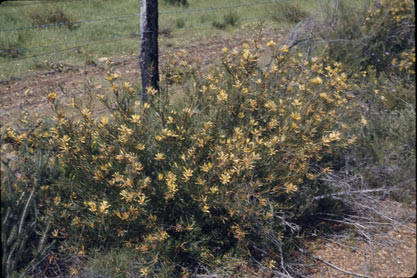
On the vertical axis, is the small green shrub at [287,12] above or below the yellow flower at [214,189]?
above

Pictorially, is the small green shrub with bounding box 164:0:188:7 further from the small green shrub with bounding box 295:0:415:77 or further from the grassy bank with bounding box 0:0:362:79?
the small green shrub with bounding box 295:0:415:77

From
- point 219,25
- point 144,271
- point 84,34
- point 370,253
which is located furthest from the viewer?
point 219,25

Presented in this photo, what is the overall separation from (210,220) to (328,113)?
1.40 meters

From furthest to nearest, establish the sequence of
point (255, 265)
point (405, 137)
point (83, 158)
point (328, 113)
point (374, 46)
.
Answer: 1. point (374, 46)
2. point (405, 137)
3. point (328, 113)
4. point (255, 265)
5. point (83, 158)

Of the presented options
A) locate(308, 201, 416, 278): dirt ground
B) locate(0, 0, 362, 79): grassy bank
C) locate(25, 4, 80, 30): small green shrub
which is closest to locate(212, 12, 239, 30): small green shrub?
locate(0, 0, 362, 79): grassy bank

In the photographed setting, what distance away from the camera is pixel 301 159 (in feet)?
9.61

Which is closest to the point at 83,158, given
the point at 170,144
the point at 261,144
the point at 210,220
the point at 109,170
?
the point at 109,170

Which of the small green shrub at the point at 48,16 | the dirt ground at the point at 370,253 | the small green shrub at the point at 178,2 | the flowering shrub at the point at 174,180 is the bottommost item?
the dirt ground at the point at 370,253

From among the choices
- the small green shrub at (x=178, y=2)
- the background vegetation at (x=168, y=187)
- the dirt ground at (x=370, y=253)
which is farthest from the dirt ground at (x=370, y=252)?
the small green shrub at (x=178, y=2)

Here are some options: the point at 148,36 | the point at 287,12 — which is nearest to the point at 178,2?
the point at 148,36

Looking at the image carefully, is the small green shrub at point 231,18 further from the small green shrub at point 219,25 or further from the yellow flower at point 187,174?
the yellow flower at point 187,174

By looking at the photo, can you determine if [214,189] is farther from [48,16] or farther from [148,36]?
[48,16]

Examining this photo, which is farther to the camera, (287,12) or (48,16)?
(287,12)

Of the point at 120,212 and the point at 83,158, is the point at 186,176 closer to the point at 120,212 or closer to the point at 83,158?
the point at 120,212
